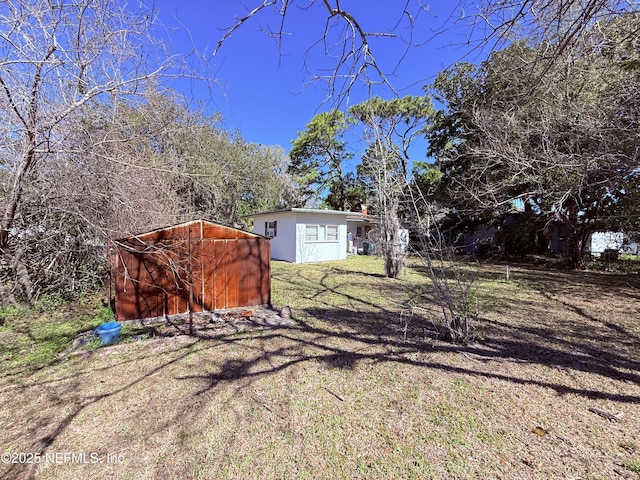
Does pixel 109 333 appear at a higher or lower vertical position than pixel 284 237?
lower

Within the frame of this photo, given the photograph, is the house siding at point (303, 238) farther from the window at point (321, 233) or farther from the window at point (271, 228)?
the window at point (271, 228)

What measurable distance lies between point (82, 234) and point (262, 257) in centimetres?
345

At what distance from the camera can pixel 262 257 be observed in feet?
19.2

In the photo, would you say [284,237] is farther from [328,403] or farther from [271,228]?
[328,403]

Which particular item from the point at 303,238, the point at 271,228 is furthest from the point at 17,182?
the point at 271,228

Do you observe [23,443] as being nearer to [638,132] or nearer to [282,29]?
[282,29]

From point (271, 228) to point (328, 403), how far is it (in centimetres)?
1234

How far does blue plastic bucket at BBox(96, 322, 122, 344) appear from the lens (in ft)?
12.8

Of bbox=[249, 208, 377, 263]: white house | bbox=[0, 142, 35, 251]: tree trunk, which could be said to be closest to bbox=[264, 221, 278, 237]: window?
bbox=[249, 208, 377, 263]: white house

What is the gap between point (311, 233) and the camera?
13.4m

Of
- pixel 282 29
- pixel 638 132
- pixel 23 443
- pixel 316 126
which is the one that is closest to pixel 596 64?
pixel 638 132

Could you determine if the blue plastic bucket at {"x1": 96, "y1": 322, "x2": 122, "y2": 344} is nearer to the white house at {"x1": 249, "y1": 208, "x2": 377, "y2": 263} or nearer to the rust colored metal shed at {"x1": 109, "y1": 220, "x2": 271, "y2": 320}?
the rust colored metal shed at {"x1": 109, "y1": 220, "x2": 271, "y2": 320}

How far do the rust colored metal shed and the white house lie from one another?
663 cm

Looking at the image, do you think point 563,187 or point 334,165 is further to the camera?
point 334,165
